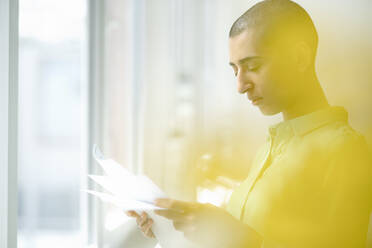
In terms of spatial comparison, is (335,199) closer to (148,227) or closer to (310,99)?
(310,99)

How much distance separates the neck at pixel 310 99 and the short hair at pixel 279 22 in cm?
6

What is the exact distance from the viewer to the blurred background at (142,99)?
68 cm

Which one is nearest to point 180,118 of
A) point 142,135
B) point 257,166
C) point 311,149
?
point 142,135

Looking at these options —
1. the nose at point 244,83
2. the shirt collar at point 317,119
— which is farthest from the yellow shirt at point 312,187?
the nose at point 244,83

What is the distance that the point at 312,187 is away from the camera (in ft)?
1.84

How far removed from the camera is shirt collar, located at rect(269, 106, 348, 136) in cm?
59

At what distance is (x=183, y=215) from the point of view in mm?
485

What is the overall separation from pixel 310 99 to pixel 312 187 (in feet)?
0.55

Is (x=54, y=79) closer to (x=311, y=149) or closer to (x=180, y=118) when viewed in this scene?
(x=180, y=118)

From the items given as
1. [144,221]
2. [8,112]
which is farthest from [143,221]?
[8,112]

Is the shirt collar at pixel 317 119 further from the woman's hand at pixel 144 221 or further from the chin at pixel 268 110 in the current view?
the woman's hand at pixel 144 221

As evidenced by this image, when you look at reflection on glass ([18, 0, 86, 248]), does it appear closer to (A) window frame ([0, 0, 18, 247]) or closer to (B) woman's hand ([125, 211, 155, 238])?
(A) window frame ([0, 0, 18, 247])

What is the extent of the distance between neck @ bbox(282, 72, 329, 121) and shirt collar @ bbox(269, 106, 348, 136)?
→ 0.01 m

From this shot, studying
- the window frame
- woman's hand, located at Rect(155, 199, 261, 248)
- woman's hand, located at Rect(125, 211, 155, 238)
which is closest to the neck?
woman's hand, located at Rect(155, 199, 261, 248)
